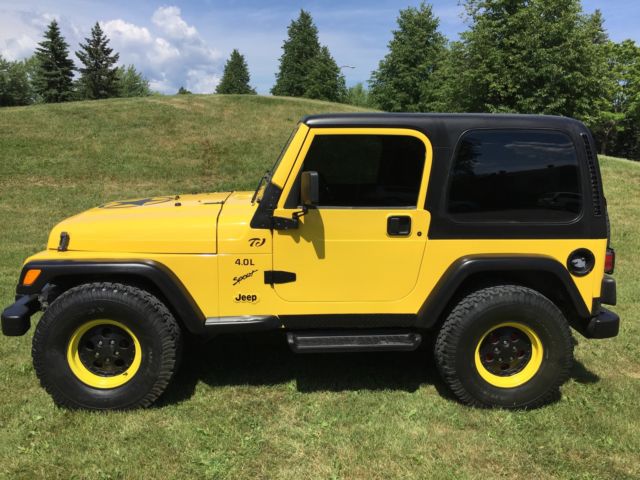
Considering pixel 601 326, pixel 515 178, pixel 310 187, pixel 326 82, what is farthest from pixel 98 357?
pixel 326 82

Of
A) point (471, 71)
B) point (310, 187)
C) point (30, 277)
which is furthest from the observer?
point (471, 71)

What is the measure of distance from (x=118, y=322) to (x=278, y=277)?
3.67 feet

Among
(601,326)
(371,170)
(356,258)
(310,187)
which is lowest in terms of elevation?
(601,326)

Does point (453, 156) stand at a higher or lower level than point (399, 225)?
higher

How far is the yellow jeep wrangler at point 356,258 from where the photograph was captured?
10.9ft

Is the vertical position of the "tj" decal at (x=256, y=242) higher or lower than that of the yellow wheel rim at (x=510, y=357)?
higher

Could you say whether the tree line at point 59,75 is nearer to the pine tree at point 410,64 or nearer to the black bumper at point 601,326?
the pine tree at point 410,64

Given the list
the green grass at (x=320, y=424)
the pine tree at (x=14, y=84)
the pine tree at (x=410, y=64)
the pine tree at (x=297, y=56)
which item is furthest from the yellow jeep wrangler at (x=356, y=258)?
the pine tree at (x=14, y=84)

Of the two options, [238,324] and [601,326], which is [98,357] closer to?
[238,324]

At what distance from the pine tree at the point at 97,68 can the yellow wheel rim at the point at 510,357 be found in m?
57.5

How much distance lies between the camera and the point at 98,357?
11.2ft

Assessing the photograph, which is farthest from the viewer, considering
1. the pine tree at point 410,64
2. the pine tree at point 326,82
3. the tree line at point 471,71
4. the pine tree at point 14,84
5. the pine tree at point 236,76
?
the pine tree at point 236,76

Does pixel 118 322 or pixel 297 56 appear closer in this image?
pixel 118 322

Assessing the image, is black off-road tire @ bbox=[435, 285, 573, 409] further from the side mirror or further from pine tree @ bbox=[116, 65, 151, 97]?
pine tree @ bbox=[116, 65, 151, 97]
